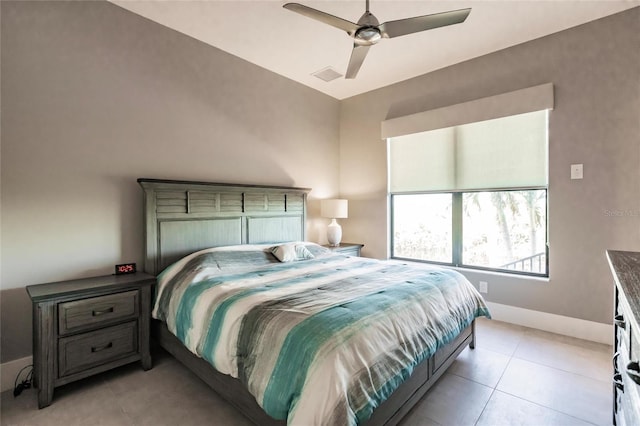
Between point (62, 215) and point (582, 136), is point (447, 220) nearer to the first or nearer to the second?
point (582, 136)

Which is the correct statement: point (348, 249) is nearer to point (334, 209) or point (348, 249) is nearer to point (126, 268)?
point (334, 209)

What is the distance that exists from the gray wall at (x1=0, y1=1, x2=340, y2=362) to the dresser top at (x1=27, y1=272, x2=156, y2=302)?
0.56 ft

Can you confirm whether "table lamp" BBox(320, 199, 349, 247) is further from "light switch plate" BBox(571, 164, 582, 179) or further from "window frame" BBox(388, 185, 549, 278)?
"light switch plate" BBox(571, 164, 582, 179)

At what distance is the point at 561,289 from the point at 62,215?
4452 mm

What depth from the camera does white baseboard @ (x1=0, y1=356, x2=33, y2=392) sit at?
2.04m

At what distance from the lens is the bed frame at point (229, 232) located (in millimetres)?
1648

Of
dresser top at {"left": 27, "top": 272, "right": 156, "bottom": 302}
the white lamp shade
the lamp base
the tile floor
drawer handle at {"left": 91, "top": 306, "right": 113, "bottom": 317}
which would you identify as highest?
the white lamp shade

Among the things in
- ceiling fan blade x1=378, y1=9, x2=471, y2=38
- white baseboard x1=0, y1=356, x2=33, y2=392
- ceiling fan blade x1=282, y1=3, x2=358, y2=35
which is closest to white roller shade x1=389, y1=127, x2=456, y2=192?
ceiling fan blade x1=378, y1=9, x2=471, y2=38

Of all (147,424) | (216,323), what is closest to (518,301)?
(216,323)

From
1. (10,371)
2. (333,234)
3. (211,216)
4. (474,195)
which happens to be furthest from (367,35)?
(10,371)

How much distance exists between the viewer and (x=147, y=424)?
1709 millimetres

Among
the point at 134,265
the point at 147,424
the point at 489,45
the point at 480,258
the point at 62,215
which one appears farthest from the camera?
the point at 480,258

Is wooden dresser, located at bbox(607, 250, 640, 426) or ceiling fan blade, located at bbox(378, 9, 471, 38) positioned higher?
ceiling fan blade, located at bbox(378, 9, 471, 38)

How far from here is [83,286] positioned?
2.08m
